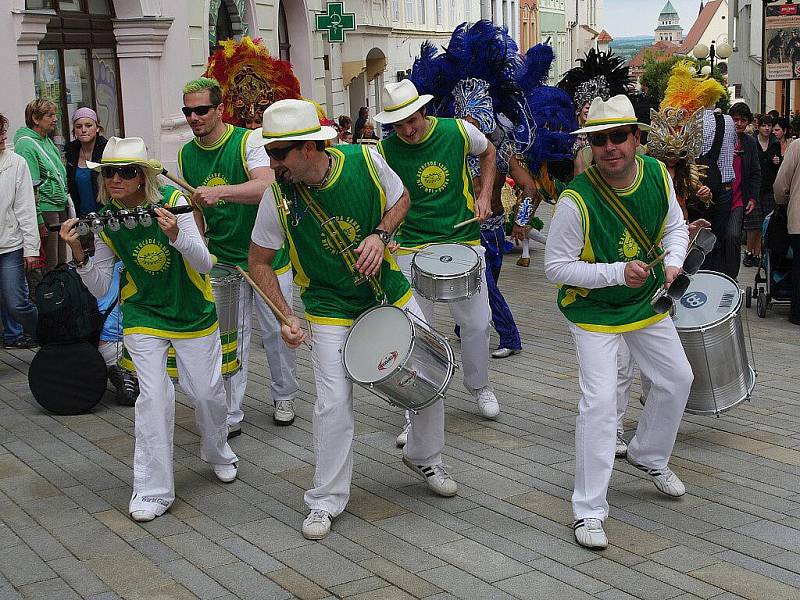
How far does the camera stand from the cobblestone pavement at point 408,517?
5.03 m

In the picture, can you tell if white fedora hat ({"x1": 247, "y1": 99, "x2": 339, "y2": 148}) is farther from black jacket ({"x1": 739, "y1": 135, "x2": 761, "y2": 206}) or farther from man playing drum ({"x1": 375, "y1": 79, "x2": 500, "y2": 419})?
black jacket ({"x1": 739, "y1": 135, "x2": 761, "y2": 206})

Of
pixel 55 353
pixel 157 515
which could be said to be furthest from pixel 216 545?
pixel 55 353

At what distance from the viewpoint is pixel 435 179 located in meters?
7.32

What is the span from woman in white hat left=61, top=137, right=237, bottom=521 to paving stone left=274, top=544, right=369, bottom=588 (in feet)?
2.92

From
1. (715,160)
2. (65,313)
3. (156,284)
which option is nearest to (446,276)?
(156,284)

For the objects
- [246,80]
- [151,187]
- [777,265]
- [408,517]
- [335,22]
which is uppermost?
[335,22]

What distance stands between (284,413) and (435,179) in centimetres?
170

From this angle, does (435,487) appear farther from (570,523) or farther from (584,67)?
(584,67)

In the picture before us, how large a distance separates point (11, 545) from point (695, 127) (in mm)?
4595

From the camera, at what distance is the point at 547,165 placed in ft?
36.0

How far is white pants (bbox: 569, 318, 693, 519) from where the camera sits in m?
5.38

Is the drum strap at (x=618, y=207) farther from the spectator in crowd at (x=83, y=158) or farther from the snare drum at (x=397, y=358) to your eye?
the spectator in crowd at (x=83, y=158)

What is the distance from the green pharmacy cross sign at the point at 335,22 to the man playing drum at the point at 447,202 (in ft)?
47.8

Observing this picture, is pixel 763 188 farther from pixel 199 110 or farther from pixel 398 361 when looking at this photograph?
pixel 398 361
